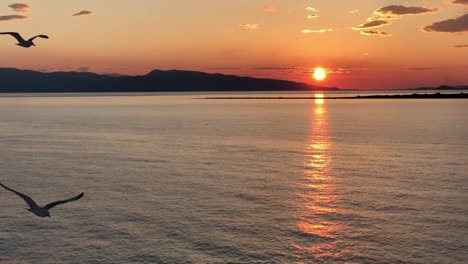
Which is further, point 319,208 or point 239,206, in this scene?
point 239,206

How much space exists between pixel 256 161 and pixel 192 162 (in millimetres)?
6176

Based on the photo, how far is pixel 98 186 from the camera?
115ft

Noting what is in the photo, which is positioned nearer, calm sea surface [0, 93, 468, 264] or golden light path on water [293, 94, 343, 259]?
calm sea surface [0, 93, 468, 264]

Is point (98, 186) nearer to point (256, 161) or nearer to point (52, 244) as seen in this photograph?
point (52, 244)

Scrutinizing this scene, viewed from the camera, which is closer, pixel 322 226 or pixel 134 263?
pixel 134 263

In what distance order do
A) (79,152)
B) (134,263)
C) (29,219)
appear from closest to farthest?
(134,263), (29,219), (79,152)

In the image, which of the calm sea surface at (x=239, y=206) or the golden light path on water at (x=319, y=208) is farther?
the golden light path on water at (x=319, y=208)

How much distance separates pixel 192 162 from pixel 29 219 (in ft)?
69.0

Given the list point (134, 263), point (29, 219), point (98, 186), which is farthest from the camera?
point (98, 186)

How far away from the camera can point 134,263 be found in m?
20.2

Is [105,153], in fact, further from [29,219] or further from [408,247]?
[408,247]

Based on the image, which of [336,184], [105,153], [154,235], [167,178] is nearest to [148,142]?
[105,153]

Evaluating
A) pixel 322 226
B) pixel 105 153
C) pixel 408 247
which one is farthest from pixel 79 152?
pixel 408 247

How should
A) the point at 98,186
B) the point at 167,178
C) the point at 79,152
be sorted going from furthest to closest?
the point at 79,152 → the point at 167,178 → the point at 98,186
